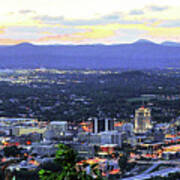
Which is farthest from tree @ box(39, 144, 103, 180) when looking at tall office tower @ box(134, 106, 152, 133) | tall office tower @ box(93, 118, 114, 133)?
tall office tower @ box(134, 106, 152, 133)

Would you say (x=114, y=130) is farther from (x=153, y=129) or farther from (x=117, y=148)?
(x=117, y=148)

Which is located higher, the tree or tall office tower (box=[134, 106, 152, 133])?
the tree

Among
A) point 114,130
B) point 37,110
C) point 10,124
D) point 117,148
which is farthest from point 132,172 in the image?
point 37,110

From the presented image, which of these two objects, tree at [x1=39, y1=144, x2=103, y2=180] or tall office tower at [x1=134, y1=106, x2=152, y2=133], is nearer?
tree at [x1=39, y1=144, x2=103, y2=180]

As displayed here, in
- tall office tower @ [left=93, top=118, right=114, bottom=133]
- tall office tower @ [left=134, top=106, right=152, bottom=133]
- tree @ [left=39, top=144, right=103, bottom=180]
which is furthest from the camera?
tall office tower @ [left=134, top=106, right=152, bottom=133]

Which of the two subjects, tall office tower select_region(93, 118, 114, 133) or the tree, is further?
tall office tower select_region(93, 118, 114, 133)

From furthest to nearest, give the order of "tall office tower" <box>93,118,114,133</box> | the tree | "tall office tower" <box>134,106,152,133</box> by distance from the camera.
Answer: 1. "tall office tower" <box>134,106,152,133</box>
2. "tall office tower" <box>93,118,114,133</box>
3. the tree

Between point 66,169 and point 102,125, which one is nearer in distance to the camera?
point 66,169

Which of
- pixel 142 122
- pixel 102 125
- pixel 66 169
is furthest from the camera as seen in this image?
pixel 142 122

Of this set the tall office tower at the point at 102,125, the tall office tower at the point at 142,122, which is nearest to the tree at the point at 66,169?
the tall office tower at the point at 102,125

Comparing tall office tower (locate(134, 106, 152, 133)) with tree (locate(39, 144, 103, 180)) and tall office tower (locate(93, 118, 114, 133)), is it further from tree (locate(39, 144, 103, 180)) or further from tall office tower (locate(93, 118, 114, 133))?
tree (locate(39, 144, 103, 180))

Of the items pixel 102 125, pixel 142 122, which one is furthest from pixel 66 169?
pixel 142 122

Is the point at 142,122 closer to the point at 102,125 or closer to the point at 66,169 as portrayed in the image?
the point at 102,125
